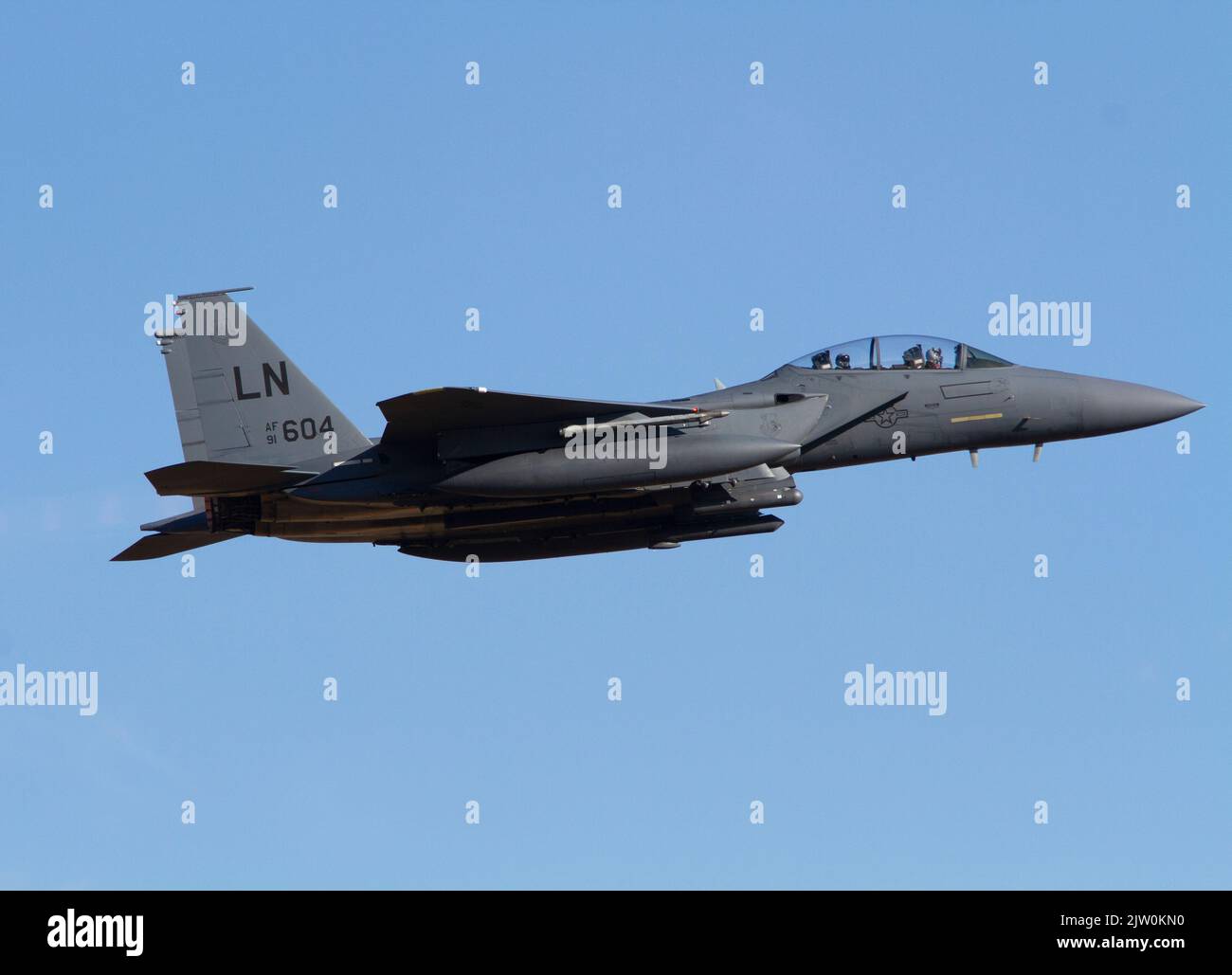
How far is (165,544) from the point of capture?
21.9 metres

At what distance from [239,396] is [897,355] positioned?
8.88m

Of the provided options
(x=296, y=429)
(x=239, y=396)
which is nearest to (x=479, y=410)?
(x=296, y=429)

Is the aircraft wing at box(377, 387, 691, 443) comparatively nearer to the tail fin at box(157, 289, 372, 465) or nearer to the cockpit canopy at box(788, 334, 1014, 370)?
the tail fin at box(157, 289, 372, 465)

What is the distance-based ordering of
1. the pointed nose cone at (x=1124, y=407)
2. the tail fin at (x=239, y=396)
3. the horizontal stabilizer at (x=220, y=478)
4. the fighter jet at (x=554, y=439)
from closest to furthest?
the horizontal stabilizer at (x=220, y=478), the fighter jet at (x=554, y=439), the tail fin at (x=239, y=396), the pointed nose cone at (x=1124, y=407)

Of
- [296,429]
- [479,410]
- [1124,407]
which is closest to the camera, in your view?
[479,410]

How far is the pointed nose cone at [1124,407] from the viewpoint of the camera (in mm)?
21688

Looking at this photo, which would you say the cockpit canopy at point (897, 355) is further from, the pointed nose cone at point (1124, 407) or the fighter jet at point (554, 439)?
the pointed nose cone at point (1124, 407)

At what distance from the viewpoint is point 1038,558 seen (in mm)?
23156

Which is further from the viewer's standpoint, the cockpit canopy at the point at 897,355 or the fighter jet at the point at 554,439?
the cockpit canopy at the point at 897,355

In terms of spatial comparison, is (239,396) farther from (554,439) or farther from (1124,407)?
(1124,407)

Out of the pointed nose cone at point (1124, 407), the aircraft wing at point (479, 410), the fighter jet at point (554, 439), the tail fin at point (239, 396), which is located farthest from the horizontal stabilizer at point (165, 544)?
the pointed nose cone at point (1124, 407)

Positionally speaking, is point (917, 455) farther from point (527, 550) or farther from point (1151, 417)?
point (527, 550)

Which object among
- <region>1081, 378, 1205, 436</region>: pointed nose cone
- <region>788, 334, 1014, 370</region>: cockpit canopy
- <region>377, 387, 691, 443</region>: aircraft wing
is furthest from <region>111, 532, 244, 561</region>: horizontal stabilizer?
<region>1081, 378, 1205, 436</region>: pointed nose cone

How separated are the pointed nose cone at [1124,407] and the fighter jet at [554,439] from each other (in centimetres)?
3
